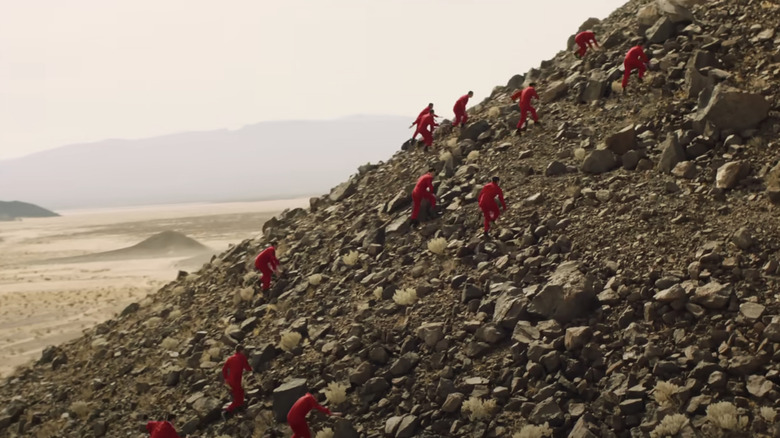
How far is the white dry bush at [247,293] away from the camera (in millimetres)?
17188

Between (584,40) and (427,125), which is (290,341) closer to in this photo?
(427,125)

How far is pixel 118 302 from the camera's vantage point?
1406 inches

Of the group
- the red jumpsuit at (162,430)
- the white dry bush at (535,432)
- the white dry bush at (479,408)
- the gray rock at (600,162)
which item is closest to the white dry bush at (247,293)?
the red jumpsuit at (162,430)

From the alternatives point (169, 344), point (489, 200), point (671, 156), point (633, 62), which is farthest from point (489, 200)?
point (169, 344)

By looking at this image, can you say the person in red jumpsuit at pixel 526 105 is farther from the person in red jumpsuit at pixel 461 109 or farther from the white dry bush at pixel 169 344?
the white dry bush at pixel 169 344

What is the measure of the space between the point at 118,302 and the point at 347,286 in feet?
81.5

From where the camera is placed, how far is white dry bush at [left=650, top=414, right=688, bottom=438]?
29.3 ft

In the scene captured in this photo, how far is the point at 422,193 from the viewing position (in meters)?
16.2

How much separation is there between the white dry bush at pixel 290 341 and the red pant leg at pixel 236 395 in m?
1.43

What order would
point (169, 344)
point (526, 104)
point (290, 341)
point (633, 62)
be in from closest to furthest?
1. point (290, 341)
2. point (633, 62)
3. point (169, 344)
4. point (526, 104)

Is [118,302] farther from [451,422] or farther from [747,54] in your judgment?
[747,54]

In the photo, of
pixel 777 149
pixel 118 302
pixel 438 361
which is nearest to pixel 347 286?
pixel 438 361

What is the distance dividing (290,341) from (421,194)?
495 cm

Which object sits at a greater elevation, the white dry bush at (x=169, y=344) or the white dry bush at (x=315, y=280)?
the white dry bush at (x=315, y=280)
